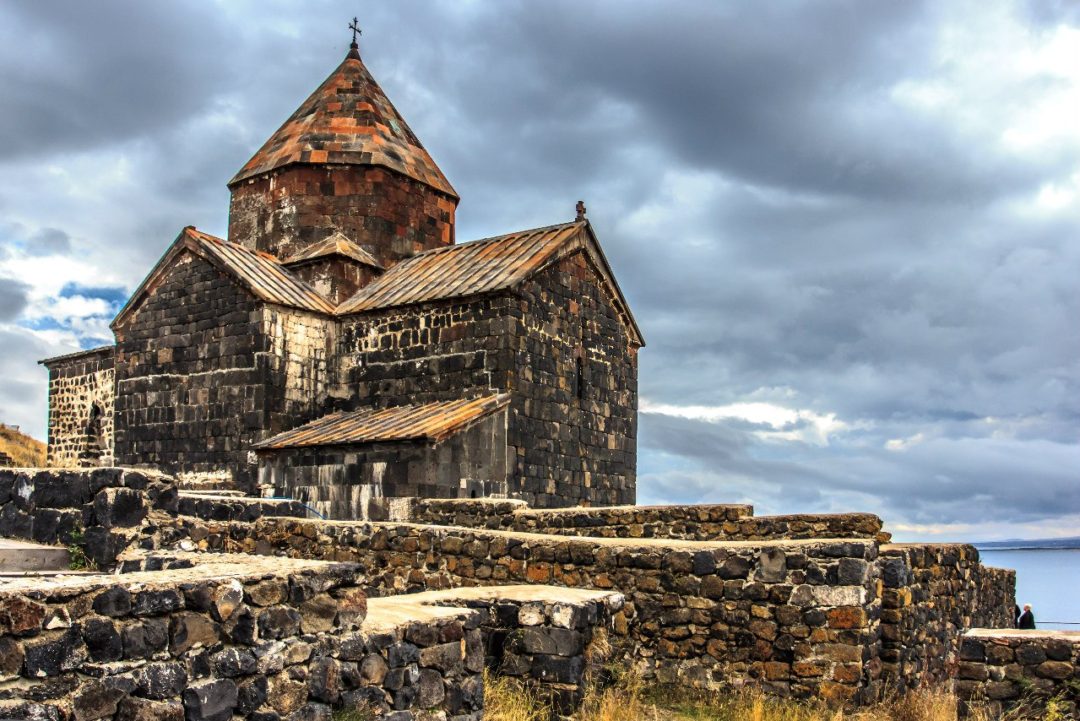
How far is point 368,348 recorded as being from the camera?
53.1ft

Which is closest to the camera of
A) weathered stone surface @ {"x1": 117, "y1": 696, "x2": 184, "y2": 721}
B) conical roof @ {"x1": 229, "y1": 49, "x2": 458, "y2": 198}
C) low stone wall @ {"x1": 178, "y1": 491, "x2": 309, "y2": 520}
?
weathered stone surface @ {"x1": 117, "y1": 696, "x2": 184, "y2": 721}

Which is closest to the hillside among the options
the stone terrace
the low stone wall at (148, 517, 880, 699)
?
the stone terrace

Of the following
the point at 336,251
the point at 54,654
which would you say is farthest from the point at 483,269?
the point at 54,654

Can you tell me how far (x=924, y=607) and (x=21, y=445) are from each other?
105ft

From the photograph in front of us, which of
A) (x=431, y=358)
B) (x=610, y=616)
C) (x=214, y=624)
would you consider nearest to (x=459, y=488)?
(x=431, y=358)

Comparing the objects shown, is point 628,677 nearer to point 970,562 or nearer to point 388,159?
point 970,562

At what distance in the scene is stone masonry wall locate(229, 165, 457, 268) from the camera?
18250 mm

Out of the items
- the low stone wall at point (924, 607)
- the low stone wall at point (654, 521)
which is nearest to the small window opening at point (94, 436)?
the low stone wall at point (654, 521)

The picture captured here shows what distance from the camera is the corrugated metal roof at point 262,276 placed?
15.9 metres

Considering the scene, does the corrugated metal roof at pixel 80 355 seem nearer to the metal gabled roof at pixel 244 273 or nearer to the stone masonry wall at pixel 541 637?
the metal gabled roof at pixel 244 273

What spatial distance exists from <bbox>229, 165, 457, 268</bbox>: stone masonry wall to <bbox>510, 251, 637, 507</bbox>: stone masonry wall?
160 inches

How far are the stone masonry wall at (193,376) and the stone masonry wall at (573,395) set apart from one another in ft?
13.7

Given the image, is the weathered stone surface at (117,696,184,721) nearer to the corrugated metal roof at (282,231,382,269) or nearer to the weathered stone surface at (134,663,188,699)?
the weathered stone surface at (134,663,188,699)

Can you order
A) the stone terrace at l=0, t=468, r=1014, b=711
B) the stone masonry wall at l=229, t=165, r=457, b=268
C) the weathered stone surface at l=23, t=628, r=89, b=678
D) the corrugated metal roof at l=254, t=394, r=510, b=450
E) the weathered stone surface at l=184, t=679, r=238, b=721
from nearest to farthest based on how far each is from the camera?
the weathered stone surface at l=23, t=628, r=89, b=678 < the weathered stone surface at l=184, t=679, r=238, b=721 < the stone terrace at l=0, t=468, r=1014, b=711 < the corrugated metal roof at l=254, t=394, r=510, b=450 < the stone masonry wall at l=229, t=165, r=457, b=268
